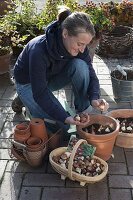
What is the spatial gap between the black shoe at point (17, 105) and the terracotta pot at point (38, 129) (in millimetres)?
764

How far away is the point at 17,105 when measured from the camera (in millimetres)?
3564

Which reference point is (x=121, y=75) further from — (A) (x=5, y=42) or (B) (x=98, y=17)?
(A) (x=5, y=42)

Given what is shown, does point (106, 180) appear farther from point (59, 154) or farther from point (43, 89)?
point (43, 89)

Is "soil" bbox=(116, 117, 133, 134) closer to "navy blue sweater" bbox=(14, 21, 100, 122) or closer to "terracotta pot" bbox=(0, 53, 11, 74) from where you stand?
"navy blue sweater" bbox=(14, 21, 100, 122)

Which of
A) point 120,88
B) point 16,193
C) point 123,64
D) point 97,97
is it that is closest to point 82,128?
point 97,97

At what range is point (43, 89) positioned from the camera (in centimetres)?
274

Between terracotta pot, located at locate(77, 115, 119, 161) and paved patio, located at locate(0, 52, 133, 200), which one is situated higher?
Answer: terracotta pot, located at locate(77, 115, 119, 161)

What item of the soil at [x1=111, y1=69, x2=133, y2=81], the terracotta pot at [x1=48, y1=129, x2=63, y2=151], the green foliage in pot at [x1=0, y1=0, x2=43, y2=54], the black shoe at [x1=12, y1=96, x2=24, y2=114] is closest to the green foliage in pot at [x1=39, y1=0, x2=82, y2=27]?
the green foliage in pot at [x1=0, y1=0, x2=43, y2=54]

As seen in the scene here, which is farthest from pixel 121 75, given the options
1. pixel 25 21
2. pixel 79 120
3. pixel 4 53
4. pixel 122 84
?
pixel 25 21

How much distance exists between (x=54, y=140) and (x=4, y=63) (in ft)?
5.41

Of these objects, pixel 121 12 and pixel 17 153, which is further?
pixel 121 12

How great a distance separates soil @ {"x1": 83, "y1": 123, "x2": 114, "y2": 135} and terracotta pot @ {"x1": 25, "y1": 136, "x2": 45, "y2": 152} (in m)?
0.43

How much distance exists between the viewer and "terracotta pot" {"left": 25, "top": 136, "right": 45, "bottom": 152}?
2.69 metres

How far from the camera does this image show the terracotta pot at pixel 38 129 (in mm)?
2773
